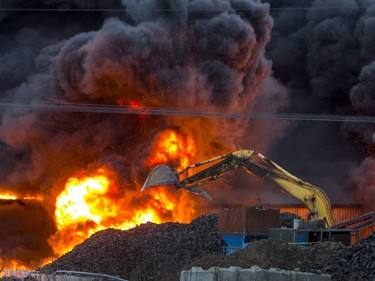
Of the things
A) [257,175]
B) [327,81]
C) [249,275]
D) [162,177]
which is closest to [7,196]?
[162,177]

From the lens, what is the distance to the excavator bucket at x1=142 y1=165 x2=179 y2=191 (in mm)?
39281

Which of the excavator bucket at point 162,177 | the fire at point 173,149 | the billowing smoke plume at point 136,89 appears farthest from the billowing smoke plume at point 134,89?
the excavator bucket at point 162,177

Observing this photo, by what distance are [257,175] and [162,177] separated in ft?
15.1

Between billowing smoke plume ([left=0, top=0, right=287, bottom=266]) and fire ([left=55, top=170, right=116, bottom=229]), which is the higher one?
billowing smoke plume ([left=0, top=0, right=287, bottom=266])

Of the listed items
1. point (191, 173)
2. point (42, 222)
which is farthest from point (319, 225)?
point (42, 222)

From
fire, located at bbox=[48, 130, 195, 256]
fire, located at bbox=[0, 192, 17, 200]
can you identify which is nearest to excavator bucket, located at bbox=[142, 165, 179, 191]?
fire, located at bbox=[48, 130, 195, 256]

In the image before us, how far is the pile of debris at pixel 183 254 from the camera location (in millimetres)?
25406

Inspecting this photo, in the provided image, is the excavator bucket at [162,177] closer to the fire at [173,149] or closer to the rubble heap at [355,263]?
the fire at [173,149]

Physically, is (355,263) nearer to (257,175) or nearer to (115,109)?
(257,175)

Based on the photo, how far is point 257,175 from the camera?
39938 mm

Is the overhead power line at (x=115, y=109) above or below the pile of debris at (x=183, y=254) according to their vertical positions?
above

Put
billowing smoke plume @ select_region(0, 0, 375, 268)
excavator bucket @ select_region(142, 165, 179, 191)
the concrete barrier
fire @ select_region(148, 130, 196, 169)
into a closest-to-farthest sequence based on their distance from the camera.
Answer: the concrete barrier < excavator bucket @ select_region(142, 165, 179, 191) < fire @ select_region(148, 130, 196, 169) < billowing smoke plume @ select_region(0, 0, 375, 268)

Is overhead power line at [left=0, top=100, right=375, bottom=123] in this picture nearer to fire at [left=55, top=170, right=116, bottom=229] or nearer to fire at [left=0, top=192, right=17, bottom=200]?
fire at [left=55, top=170, right=116, bottom=229]

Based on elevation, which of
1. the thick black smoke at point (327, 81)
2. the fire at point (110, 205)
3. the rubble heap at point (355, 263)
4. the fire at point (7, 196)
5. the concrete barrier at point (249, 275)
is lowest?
the concrete barrier at point (249, 275)
